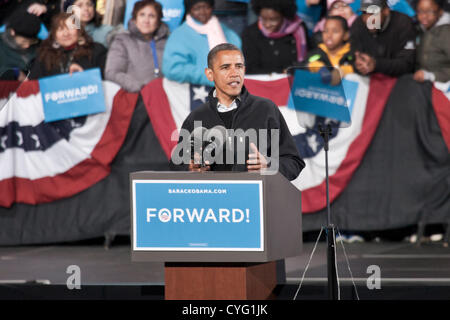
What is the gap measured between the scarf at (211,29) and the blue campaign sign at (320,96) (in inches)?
30.5

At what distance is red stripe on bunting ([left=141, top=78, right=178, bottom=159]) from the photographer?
8.07m

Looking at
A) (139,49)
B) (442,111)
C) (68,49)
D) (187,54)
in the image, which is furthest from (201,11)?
(442,111)

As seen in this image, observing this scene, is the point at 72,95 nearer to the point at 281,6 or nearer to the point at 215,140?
the point at 281,6

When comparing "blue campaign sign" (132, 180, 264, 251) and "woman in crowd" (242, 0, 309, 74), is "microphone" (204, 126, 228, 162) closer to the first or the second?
"blue campaign sign" (132, 180, 264, 251)

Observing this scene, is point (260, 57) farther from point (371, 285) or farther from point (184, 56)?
point (371, 285)

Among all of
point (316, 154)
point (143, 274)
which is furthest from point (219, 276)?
point (316, 154)

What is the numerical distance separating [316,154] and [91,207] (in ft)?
7.32

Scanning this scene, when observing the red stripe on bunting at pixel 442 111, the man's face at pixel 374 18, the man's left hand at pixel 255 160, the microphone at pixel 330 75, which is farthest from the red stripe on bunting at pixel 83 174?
the man's left hand at pixel 255 160

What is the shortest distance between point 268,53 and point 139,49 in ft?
4.03

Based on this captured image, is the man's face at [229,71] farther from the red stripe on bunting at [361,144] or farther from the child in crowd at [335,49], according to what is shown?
the red stripe on bunting at [361,144]

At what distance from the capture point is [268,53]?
8.04m

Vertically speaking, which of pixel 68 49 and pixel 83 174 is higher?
pixel 68 49

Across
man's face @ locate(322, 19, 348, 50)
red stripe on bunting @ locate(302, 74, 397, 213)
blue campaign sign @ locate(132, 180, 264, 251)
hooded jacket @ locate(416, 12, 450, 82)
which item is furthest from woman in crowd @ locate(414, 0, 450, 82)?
blue campaign sign @ locate(132, 180, 264, 251)

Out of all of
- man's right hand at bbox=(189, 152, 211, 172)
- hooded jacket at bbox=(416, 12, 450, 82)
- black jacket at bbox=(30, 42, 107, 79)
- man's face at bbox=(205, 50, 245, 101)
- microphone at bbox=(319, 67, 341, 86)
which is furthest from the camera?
black jacket at bbox=(30, 42, 107, 79)
